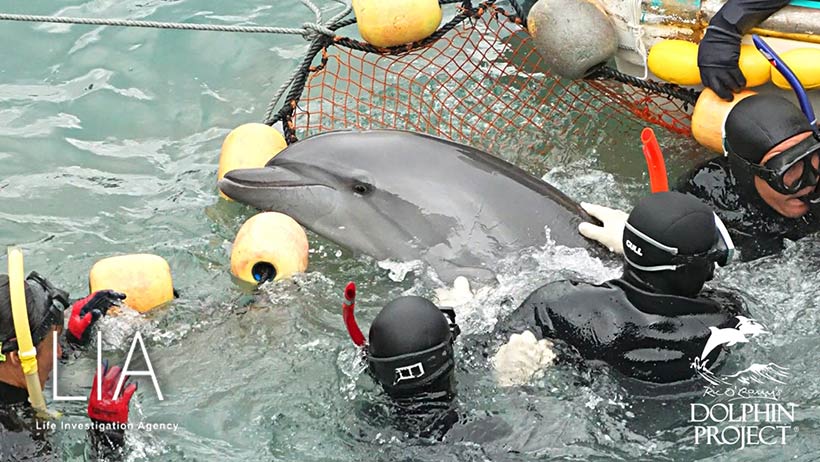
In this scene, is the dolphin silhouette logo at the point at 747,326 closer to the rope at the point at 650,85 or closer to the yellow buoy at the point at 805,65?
the yellow buoy at the point at 805,65

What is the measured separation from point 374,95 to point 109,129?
2.21 m

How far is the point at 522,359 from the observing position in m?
5.61

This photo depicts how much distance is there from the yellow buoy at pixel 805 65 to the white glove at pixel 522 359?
2.88m

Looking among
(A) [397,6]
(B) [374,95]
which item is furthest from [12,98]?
(A) [397,6]

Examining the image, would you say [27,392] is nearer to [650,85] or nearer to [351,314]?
[351,314]

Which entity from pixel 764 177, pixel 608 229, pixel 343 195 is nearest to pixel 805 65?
pixel 764 177

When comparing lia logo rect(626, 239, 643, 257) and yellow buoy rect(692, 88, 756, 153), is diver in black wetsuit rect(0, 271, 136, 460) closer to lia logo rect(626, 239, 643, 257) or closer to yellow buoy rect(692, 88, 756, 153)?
lia logo rect(626, 239, 643, 257)

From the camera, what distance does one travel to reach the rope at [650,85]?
7895 mm

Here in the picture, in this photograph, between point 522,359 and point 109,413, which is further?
point 522,359

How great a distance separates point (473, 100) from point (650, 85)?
1.66 meters

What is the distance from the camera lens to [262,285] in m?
6.67

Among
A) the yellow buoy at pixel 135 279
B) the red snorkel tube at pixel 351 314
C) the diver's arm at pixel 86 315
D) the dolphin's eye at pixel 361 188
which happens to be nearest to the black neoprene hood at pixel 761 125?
the dolphin's eye at pixel 361 188

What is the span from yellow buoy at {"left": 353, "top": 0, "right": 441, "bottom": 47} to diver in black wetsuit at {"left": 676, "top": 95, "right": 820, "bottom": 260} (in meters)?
2.17

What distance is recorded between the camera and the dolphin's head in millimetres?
6719
